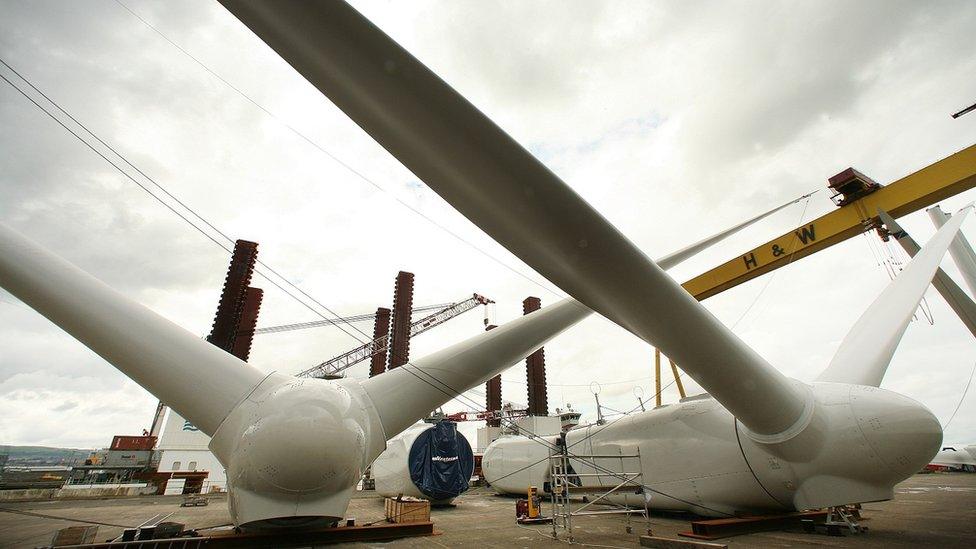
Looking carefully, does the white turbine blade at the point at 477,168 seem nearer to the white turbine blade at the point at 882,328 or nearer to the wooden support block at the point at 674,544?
the wooden support block at the point at 674,544

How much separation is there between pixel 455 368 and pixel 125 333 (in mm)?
5213

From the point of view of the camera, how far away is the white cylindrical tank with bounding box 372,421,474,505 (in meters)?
15.3

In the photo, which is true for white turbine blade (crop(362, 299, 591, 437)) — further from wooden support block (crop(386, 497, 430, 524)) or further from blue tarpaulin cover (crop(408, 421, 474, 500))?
blue tarpaulin cover (crop(408, 421, 474, 500))

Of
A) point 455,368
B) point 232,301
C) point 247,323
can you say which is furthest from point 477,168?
point 247,323

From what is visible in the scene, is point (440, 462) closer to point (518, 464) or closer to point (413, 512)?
point (518, 464)

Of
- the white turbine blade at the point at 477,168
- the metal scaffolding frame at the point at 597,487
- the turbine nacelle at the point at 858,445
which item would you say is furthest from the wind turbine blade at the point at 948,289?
the white turbine blade at the point at 477,168

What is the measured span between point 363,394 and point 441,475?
959 centimetres

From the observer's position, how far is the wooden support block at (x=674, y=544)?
6.83 metres

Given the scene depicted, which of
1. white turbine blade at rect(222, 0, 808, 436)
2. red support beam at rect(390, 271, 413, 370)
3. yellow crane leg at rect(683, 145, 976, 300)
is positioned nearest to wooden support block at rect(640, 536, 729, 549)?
white turbine blade at rect(222, 0, 808, 436)

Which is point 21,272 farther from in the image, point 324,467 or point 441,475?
point 441,475

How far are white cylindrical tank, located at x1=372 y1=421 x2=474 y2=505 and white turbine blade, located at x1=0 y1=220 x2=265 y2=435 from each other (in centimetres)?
999

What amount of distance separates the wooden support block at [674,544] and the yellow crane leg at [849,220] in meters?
12.0

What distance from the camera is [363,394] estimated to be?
7699 mm

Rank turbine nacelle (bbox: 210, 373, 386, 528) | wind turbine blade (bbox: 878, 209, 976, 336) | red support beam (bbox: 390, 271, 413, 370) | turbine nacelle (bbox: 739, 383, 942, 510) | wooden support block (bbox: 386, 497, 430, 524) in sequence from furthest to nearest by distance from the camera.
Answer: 1. red support beam (bbox: 390, 271, 413, 370)
2. wind turbine blade (bbox: 878, 209, 976, 336)
3. wooden support block (bbox: 386, 497, 430, 524)
4. turbine nacelle (bbox: 739, 383, 942, 510)
5. turbine nacelle (bbox: 210, 373, 386, 528)
